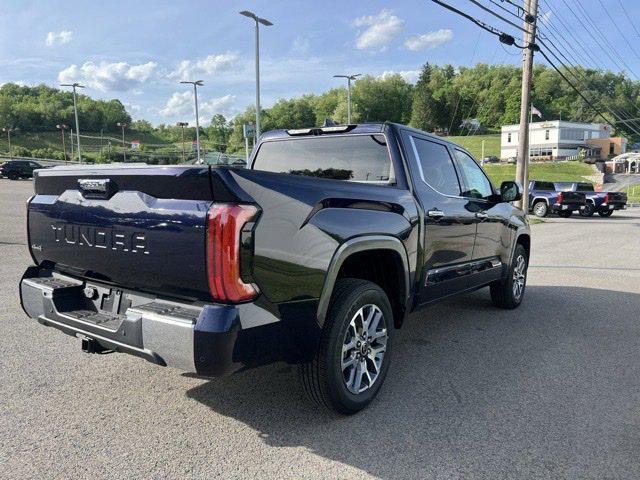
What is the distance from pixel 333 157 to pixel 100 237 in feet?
6.68

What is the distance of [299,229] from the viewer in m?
2.72

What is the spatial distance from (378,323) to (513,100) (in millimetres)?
133235

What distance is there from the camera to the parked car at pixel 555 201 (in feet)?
76.8

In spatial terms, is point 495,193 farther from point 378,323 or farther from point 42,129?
point 42,129

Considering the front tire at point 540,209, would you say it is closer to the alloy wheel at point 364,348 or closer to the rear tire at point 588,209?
the rear tire at point 588,209

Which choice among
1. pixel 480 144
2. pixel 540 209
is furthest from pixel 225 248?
pixel 480 144

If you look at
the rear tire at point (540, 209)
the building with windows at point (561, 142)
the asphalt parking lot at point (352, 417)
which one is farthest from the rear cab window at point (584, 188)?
the building with windows at point (561, 142)

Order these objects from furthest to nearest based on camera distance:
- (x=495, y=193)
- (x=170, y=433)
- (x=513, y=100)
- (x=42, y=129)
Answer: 1. (x=42, y=129)
2. (x=513, y=100)
3. (x=495, y=193)
4. (x=170, y=433)

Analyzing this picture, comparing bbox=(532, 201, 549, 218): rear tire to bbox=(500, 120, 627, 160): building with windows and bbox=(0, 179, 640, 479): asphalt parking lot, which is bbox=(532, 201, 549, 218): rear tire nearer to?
bbox=(0, 179, 640, 479): asphalt parking lot

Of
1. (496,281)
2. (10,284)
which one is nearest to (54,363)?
(10,284)

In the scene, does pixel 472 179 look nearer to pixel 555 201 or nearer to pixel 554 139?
pixel 555 201

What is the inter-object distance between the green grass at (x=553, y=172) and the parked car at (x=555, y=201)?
4119 cm

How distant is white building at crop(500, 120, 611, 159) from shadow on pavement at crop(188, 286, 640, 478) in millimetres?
104534

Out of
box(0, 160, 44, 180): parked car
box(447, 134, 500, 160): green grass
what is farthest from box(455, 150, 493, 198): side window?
box(447, 134, 500, 160): green grass
